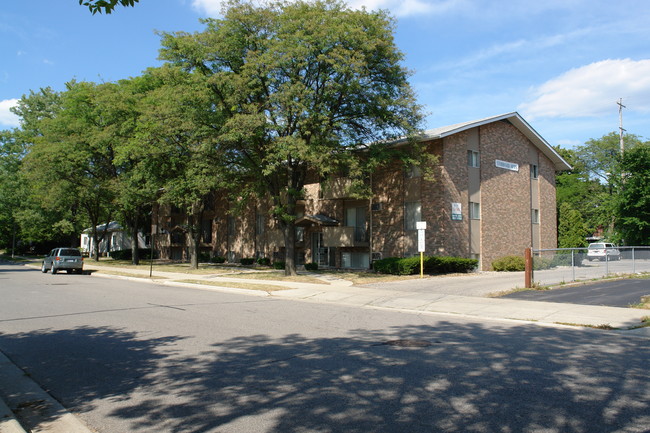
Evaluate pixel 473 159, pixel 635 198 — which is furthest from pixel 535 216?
pixel 473 159

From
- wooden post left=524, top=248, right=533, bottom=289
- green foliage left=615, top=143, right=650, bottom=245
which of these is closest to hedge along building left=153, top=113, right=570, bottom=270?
green foliage left=615, top=143, right=650, bottom=245

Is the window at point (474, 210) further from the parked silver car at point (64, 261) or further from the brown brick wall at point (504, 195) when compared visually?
the parked silver car at point (64, 261)

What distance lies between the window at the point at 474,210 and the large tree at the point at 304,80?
25.2 ft

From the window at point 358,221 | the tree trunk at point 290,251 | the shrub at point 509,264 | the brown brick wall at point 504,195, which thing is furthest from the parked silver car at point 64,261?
the shrub at point 509,264

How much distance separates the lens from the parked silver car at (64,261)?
30.3 m

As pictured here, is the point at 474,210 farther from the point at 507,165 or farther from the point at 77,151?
the point at 77,151

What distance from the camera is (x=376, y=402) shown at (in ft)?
17.5

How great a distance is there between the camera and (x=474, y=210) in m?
29.9

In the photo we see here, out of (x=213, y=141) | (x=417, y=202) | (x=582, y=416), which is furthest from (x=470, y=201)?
(x=582, y=416)

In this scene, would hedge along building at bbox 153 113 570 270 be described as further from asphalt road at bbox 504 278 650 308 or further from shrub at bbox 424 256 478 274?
asphalt road at bbox 504 278 650 308

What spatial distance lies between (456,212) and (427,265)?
480 centimetres

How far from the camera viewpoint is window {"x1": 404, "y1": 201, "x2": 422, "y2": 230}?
28345 millimetres

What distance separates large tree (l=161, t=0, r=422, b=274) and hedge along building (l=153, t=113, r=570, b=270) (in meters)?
3.52

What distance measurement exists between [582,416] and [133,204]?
36757 mm
